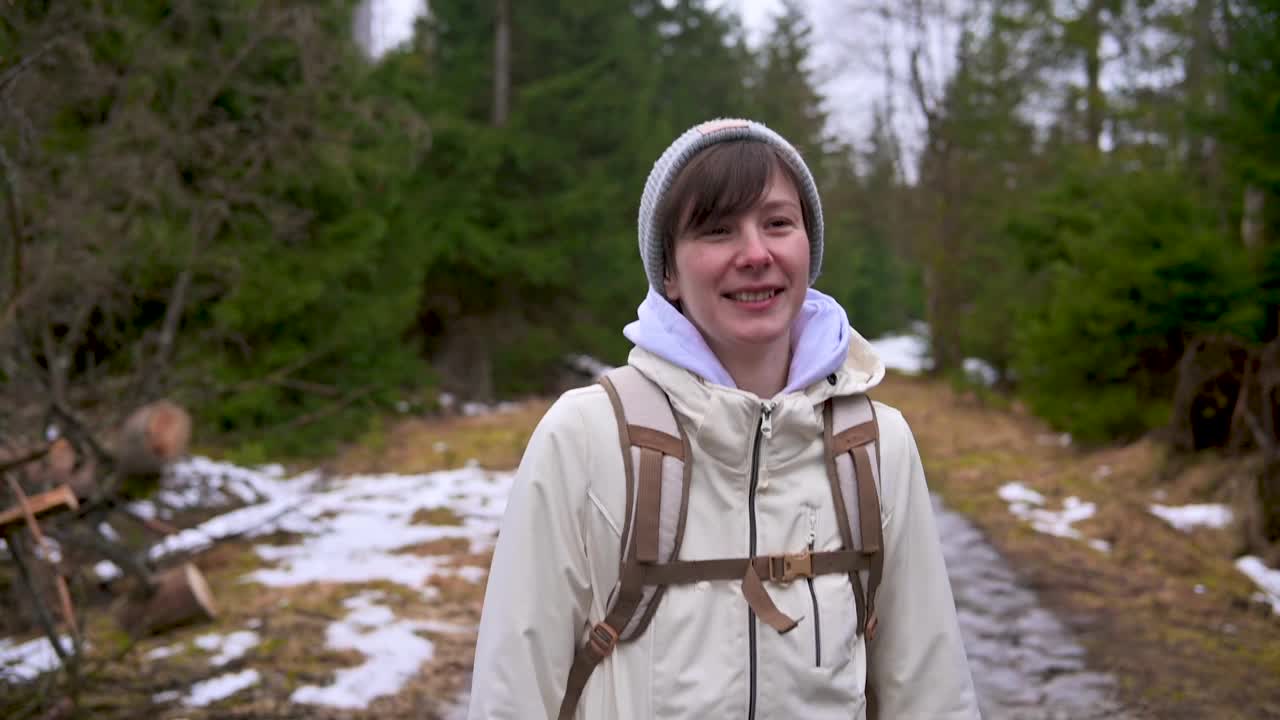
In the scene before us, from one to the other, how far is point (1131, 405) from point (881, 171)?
29493 mm

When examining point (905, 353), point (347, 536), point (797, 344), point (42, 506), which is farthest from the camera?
point (905, 353)

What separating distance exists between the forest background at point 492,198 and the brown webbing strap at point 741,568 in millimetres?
3725

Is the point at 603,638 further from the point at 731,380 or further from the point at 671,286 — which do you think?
the point at 671,286

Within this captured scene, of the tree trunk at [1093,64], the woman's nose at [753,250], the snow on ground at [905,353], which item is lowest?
the snow on ground at [905,353]

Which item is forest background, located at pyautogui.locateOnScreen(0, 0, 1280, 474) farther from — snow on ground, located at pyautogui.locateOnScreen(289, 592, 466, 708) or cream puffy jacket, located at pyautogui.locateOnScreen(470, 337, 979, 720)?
cream puffy jacket, located at pyautogui.locateOnScreen(470, 337, 979, 720)

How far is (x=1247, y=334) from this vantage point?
8367 millimetres

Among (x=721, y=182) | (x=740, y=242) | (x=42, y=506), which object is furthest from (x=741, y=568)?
(x=42, y=506)

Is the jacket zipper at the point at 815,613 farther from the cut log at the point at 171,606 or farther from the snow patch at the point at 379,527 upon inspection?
the snow patch at the point at 379,527

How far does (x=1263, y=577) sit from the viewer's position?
6.19m

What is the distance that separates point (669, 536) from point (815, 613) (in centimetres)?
31

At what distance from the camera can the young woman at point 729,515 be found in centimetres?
187

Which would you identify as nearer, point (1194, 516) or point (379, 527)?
point (1194, 516)

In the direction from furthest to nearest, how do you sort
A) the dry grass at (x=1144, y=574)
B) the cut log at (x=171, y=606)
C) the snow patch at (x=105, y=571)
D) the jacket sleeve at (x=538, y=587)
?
the snow patch at (x=105, y=571)
the cut log at (x=171, y=606)
the dry grass at (x=1144, y=574)
the jacket sleeve at (x=538, y=587)

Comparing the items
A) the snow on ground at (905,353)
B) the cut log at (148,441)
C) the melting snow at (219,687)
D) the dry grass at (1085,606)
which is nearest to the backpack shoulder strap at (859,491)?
the dry grass at (1085,606)
